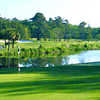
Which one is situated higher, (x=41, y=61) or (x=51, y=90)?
(x=51, y=90)

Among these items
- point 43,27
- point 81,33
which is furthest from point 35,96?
point 81,33

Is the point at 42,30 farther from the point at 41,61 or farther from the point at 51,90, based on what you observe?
the point at 51,90

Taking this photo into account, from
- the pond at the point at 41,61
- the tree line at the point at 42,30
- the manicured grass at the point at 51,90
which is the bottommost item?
the pond at the point at 41,61

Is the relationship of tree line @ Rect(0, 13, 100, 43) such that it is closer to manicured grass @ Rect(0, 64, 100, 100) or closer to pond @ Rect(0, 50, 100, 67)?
pond @ Rect(0, 50, 100, 67)

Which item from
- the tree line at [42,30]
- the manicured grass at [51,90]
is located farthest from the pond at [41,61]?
the tree line at [42,30]

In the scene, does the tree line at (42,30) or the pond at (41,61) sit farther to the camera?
the tree line at (42,30)

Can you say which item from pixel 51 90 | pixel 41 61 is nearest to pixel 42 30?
pixel 41 61

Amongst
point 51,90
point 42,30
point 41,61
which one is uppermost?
point 42,30

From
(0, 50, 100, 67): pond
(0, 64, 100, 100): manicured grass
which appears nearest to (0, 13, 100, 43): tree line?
(0, 50, 100, 67): pond

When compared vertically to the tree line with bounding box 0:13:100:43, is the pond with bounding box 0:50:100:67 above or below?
below

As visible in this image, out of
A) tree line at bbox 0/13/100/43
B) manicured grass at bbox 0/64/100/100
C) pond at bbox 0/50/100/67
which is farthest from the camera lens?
tree line at bbox 0/13/100/43

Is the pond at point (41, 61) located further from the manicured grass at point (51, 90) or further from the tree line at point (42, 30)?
the tree line at point (42, 30)

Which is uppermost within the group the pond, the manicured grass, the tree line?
the tree line

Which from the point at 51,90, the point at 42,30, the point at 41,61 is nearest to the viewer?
the point at 51,90
